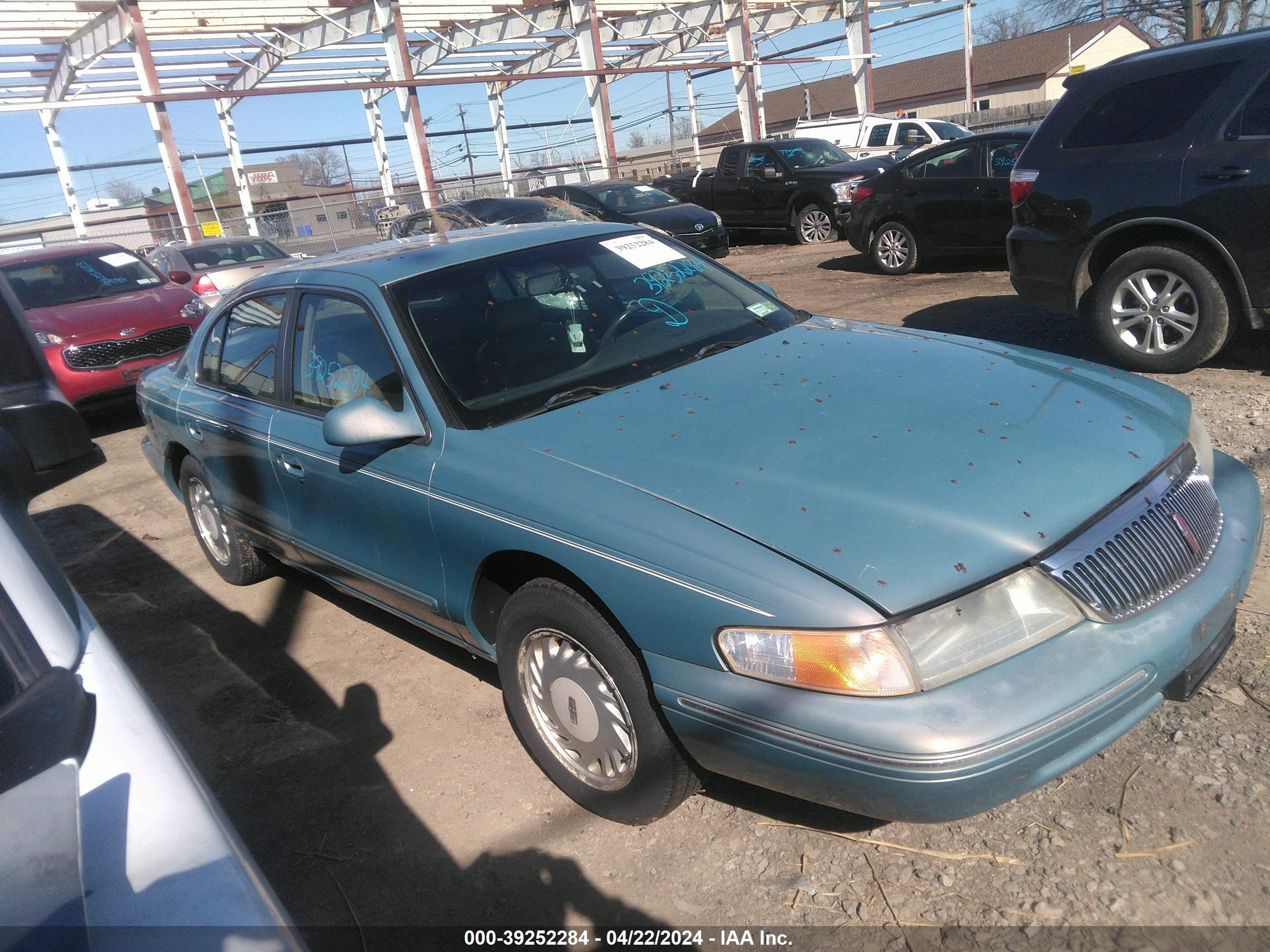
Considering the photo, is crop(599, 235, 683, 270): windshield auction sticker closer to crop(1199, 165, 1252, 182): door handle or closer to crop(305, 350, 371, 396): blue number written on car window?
crop(305, 350, 371, 396): blue number written on car window

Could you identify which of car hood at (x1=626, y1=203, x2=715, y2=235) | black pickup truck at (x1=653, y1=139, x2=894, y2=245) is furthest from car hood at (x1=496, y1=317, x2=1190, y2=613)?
black pickup truck at (x1=653, y1=139, x2=894, y2=245)

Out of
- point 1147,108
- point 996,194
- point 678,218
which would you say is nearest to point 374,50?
point 678,218

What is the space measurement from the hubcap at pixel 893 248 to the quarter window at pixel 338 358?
28.8 feet

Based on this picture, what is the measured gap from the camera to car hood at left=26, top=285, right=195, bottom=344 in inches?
336

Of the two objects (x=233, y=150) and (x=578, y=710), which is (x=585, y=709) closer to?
(x=578, y=710)

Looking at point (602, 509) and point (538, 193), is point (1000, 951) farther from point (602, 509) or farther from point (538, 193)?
point (538, 193)

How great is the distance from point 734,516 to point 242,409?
103 inches

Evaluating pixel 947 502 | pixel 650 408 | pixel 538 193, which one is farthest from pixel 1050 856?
pixel 538 193

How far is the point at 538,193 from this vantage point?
56.0ft

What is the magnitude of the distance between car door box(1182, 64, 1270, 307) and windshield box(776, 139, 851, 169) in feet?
35.0

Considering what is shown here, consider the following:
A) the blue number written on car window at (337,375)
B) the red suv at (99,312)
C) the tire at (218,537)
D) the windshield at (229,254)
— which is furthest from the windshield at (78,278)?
the blue number written on car window at (337,375)

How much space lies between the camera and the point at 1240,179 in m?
5.34

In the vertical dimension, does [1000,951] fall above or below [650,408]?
below

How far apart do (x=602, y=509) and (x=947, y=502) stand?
855mm
